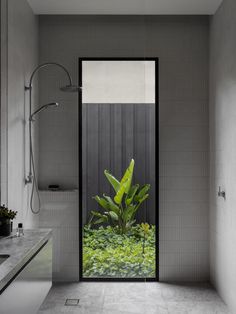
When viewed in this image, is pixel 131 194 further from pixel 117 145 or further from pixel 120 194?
pixel 117 145

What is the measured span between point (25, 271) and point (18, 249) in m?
0.16

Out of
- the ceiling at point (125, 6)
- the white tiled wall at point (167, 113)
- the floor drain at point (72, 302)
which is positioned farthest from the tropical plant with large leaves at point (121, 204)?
the ceiling at point (125, 6)

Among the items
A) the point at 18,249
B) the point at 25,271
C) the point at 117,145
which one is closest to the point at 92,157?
the point at 117,145

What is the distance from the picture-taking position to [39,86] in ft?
9.30

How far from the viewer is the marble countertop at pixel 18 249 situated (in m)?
1.79

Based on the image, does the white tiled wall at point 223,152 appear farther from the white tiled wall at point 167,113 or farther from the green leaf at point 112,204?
the green leaf at point 112,204

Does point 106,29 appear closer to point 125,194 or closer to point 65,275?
point 125,194

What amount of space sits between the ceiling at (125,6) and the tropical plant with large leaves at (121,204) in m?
1.08

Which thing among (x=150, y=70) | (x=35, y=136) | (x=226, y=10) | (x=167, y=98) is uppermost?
(x=226, y=10)

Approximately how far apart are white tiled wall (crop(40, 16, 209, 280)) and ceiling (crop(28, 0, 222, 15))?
5 centimetres

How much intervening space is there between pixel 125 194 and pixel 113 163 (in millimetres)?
236

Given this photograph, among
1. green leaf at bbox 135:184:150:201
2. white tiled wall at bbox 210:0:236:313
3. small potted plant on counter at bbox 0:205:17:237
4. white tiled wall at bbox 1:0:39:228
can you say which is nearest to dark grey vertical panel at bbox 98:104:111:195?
green leaf at bbox 135:184:150:201

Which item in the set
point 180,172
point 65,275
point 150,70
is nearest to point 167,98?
point 150,70

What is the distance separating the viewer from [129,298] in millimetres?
2932
